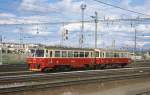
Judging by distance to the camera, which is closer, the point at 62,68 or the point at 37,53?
the point at 37,53

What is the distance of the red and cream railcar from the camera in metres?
36.8

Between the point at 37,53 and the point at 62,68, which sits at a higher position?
the point at 37,53

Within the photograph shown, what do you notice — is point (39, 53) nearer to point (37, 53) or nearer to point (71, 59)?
point (37, 53)

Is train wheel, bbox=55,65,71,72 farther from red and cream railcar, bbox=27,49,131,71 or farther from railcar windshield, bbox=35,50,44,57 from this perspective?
railcar windshield, bbox=35,50,44,57

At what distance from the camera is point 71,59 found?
131ft

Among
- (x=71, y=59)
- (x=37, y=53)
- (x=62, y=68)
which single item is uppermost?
(x=37, y=53)

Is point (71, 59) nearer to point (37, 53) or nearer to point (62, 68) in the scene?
point (62, 68)

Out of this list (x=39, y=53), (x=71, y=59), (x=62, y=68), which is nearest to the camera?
(x=39, y=53)

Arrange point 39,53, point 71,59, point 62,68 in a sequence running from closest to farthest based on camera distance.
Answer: point 39,53
point 62,68
point 71,59

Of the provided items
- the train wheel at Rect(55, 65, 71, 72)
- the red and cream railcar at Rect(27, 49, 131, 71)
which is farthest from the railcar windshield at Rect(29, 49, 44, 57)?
the train wheel at Rect(55, 65, 71, 72)

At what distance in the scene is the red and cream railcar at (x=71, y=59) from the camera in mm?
36781

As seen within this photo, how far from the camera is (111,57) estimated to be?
48531mm

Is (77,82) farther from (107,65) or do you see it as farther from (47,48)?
(107,65)

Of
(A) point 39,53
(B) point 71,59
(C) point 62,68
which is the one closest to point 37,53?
(A) point 39,53
